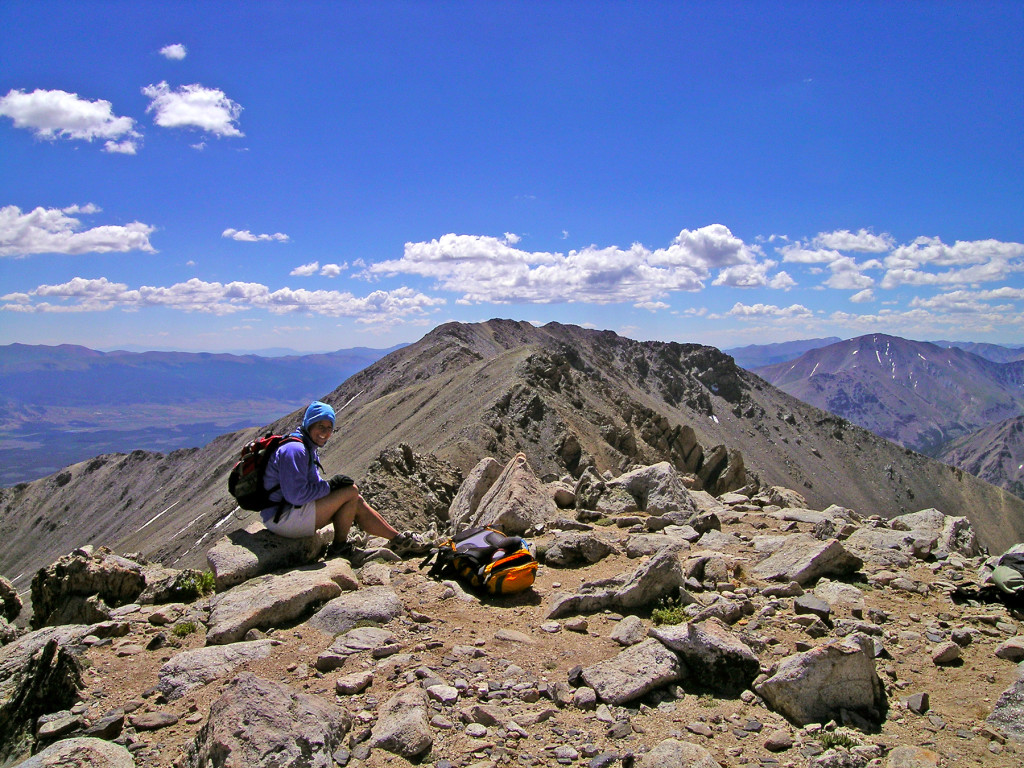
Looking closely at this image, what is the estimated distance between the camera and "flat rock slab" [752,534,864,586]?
8570mm

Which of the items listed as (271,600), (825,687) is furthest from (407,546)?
(825,687)

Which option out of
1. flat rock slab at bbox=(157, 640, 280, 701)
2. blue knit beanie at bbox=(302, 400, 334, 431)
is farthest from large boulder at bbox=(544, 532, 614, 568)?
flat rock slab at bbox=(157, 640, 280, 701)

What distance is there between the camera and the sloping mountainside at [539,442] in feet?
156

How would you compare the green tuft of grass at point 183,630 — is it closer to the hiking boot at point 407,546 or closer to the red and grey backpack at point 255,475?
the red and grey backpack at point 255,475

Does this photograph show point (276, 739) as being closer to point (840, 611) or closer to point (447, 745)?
point (447, 745)

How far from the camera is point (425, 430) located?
5066 cm

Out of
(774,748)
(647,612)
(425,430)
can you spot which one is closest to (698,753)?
(774,748)

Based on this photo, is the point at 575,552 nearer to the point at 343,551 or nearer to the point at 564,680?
the point at 343,551

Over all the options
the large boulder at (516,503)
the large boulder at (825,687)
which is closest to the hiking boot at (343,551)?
the large boulder at (516,503)

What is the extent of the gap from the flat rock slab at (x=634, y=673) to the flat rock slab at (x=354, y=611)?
8.43ft

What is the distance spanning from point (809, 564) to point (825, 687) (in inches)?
131

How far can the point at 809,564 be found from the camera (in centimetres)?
859

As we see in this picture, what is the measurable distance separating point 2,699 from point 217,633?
186cm

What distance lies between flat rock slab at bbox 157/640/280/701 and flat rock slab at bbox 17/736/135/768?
971 mm
